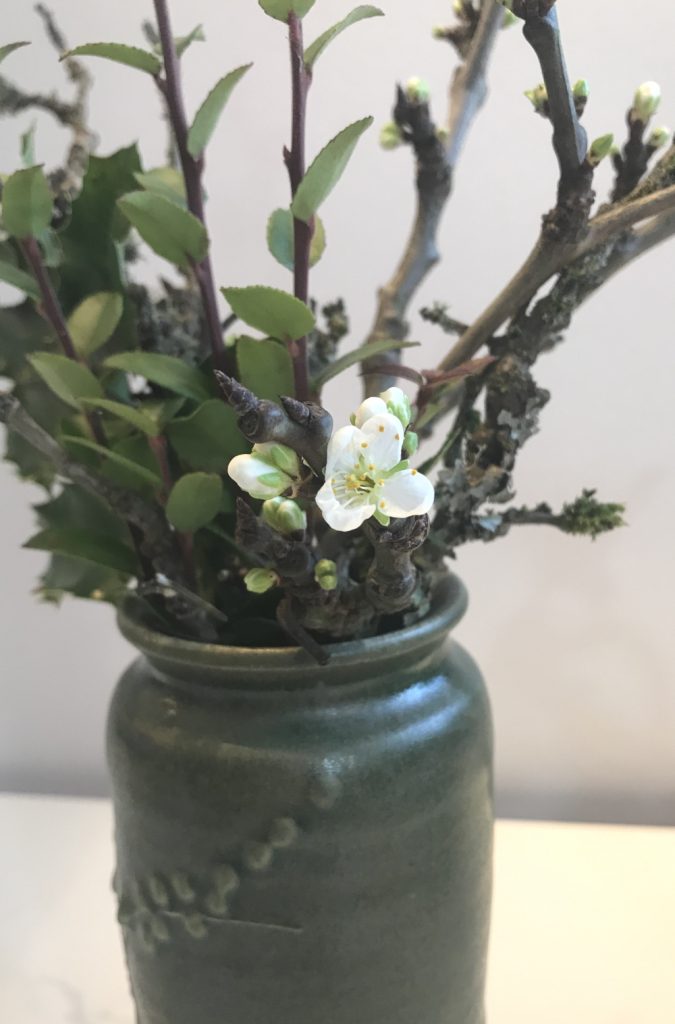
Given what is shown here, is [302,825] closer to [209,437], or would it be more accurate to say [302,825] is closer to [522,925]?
[209,437]

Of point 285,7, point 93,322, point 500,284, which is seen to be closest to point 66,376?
point 93,322

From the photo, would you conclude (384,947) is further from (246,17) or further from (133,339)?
(246,17)

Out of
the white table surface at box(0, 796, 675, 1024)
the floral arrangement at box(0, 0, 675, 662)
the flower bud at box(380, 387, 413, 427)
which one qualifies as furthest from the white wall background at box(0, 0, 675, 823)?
the flower bud at box(380, 387, 413, 427)

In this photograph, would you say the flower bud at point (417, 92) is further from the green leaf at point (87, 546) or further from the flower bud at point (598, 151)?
the green leaf at point (87, 546)

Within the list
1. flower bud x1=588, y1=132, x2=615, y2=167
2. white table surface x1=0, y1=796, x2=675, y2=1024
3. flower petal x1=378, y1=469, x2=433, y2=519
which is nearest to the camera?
flower petal x1=378, y1=469, x2=433, y2=519

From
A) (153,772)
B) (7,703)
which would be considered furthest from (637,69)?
(7,703)

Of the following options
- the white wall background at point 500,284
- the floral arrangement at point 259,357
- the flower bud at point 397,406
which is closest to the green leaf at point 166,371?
the floral arrangement at point 259,357

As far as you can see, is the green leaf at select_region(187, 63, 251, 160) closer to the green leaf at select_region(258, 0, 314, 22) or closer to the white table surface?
the green leaf at select_region(258, 0, 314, 22)
